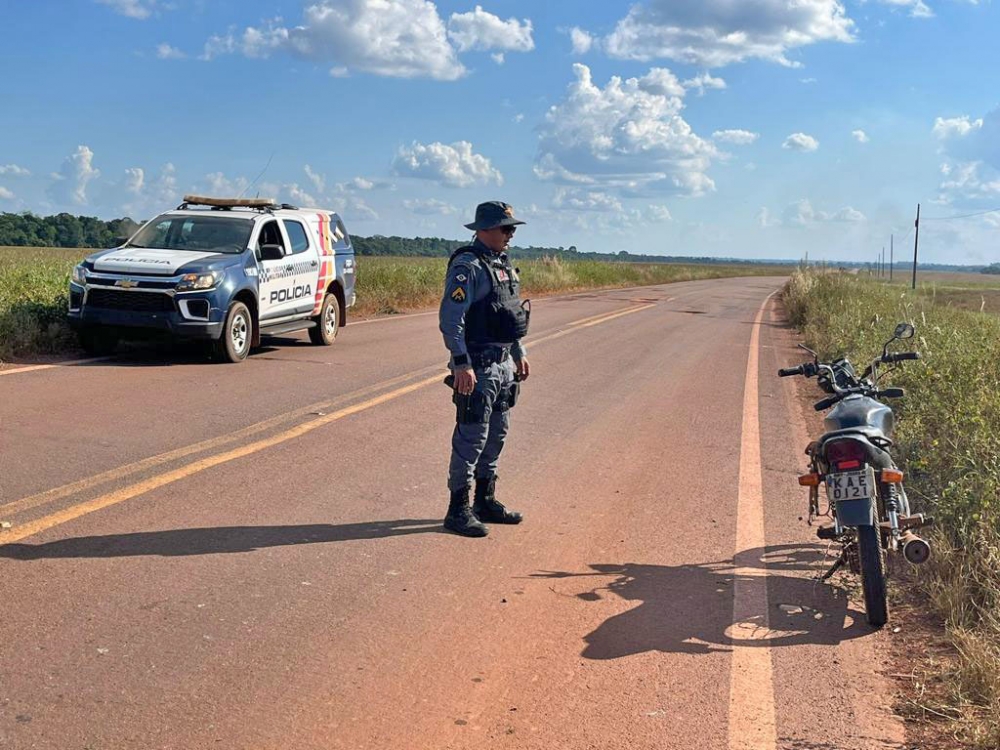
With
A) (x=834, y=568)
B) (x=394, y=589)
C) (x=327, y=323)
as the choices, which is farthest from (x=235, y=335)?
(x=834, y=568)

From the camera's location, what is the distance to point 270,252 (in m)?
13.0

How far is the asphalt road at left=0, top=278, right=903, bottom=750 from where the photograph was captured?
11.8ft

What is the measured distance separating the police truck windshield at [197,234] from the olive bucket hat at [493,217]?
7.69 meters

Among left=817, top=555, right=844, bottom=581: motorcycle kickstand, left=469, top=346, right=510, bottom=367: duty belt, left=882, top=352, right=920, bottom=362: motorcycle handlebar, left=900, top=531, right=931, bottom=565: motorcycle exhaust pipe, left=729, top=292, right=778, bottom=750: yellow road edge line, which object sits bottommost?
left=729, top=292, right=778, bottom=750: yellow road edge line

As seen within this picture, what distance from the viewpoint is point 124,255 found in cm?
1219

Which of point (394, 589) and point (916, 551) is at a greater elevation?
point (916, 551)

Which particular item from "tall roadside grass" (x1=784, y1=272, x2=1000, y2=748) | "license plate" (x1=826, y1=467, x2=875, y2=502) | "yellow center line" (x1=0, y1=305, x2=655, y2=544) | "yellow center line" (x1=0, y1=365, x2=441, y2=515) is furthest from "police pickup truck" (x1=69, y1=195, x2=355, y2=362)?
"license plate" (x1=826, y1=467, x2=875, y2=502)

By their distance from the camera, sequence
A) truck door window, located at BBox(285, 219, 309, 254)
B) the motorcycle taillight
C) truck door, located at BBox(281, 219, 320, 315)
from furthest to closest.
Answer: truck door window, located at BBox(285, 219, 309, 254)
truck door, located at BBox(281, 219, 320, 315)
the motorcycle taillight

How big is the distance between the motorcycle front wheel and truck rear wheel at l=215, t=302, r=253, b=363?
9.04 metres

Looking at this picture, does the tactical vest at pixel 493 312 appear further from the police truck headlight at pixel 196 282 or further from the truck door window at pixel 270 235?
the truck door window at pixel 270 235

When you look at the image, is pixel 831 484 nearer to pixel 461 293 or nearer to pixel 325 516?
pixel 461 293

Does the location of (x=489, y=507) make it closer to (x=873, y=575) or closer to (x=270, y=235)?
(x=873, y=575)

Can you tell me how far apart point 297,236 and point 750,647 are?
439 inches

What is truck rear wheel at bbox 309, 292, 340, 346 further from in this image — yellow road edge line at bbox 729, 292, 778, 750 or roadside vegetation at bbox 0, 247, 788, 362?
yellow road edge line at bbox 729, 292, 778, 750
